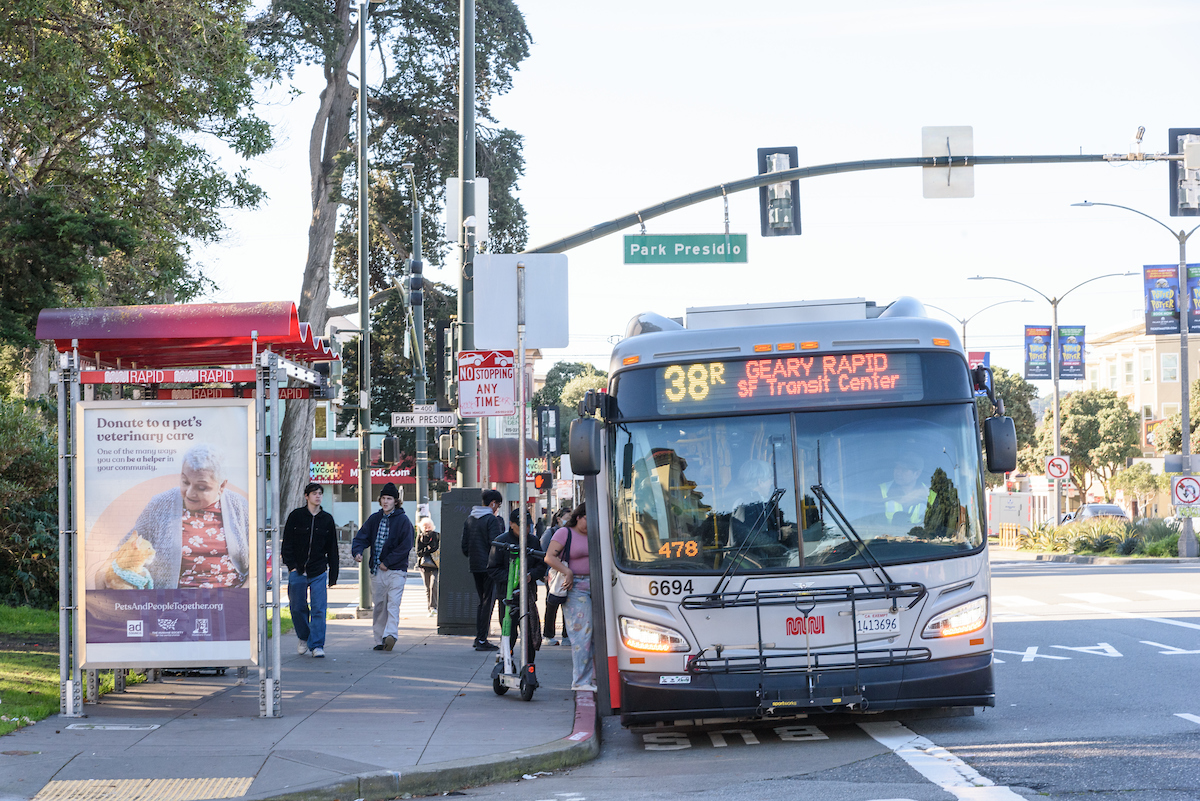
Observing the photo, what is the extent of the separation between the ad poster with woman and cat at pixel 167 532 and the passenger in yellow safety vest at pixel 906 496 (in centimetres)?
481

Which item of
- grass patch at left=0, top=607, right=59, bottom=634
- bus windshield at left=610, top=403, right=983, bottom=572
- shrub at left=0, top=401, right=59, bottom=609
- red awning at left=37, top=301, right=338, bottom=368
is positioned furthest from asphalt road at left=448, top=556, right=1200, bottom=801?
shrub at left=0, top=401, right=59, bottom=609

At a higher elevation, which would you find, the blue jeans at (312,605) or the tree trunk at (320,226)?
Result: the tree trunk at (320,226)

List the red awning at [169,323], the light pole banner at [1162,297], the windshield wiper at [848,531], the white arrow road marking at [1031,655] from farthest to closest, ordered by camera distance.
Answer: the light pole banner at [1162,297]
the white arrow road marking at [1031,655]
the red awning at [169,323]
the windshield wiper at [848,531]

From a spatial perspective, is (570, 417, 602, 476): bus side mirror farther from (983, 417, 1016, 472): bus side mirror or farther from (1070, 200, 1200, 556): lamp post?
(1070, 200, 1200, 556): lamp post

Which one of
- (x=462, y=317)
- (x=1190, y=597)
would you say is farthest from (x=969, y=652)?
(x=1190, y=597)

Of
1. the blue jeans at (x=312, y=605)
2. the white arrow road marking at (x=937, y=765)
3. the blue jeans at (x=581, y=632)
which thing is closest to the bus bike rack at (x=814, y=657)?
the white arrow road marking at (x=937, y=765)

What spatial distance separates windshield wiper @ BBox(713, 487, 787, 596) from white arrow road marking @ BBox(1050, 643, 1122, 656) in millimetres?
6877

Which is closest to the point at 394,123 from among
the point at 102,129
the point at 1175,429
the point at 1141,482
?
the point at 102,129

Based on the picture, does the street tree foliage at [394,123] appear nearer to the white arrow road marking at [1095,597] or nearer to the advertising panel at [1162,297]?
the white arrow road marking at [1095,597]

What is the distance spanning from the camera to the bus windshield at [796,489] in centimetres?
901

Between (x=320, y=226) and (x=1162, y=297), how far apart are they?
23391 mm

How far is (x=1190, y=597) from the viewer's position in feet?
71.0

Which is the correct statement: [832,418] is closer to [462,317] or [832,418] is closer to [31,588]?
[462,317]

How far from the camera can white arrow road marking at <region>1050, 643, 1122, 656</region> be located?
14188 mm
